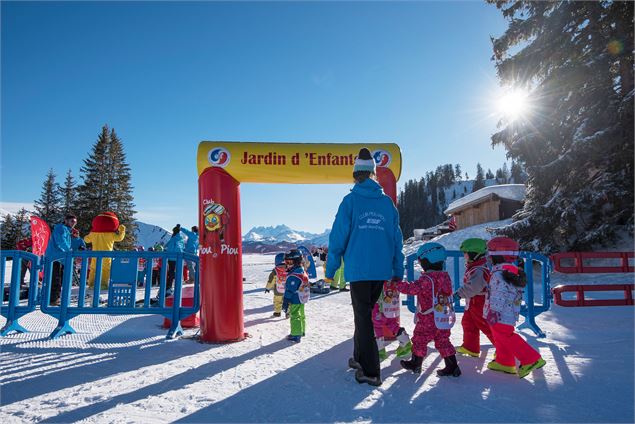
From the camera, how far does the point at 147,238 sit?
501 ft

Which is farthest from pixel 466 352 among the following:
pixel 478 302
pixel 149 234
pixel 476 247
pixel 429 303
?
pixel 149 234

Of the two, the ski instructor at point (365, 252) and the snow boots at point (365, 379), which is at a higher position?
the ski instructor at point (365, 252)

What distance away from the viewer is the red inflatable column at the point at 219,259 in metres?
5.48

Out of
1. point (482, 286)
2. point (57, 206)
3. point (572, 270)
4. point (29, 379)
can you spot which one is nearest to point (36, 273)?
point (29, 379)

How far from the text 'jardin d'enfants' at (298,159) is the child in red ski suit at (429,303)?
2.15 m

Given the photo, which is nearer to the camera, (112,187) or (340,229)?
(340,229)

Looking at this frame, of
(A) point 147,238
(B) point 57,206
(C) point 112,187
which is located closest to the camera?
(C) point 112,187

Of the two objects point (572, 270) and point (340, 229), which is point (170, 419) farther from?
point (572, 270)

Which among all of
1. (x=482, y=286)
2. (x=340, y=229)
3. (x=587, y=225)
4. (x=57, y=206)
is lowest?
(x=482, y=286)

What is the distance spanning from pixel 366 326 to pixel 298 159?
9.74 ft

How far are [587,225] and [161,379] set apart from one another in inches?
552

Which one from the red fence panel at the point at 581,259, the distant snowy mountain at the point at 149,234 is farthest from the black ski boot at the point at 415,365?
the distant snowy mountain at the point at 149,234

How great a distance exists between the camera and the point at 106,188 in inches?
1184

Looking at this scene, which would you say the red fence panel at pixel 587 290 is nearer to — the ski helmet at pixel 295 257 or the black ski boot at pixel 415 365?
the black ski boot at pixel 415 365
